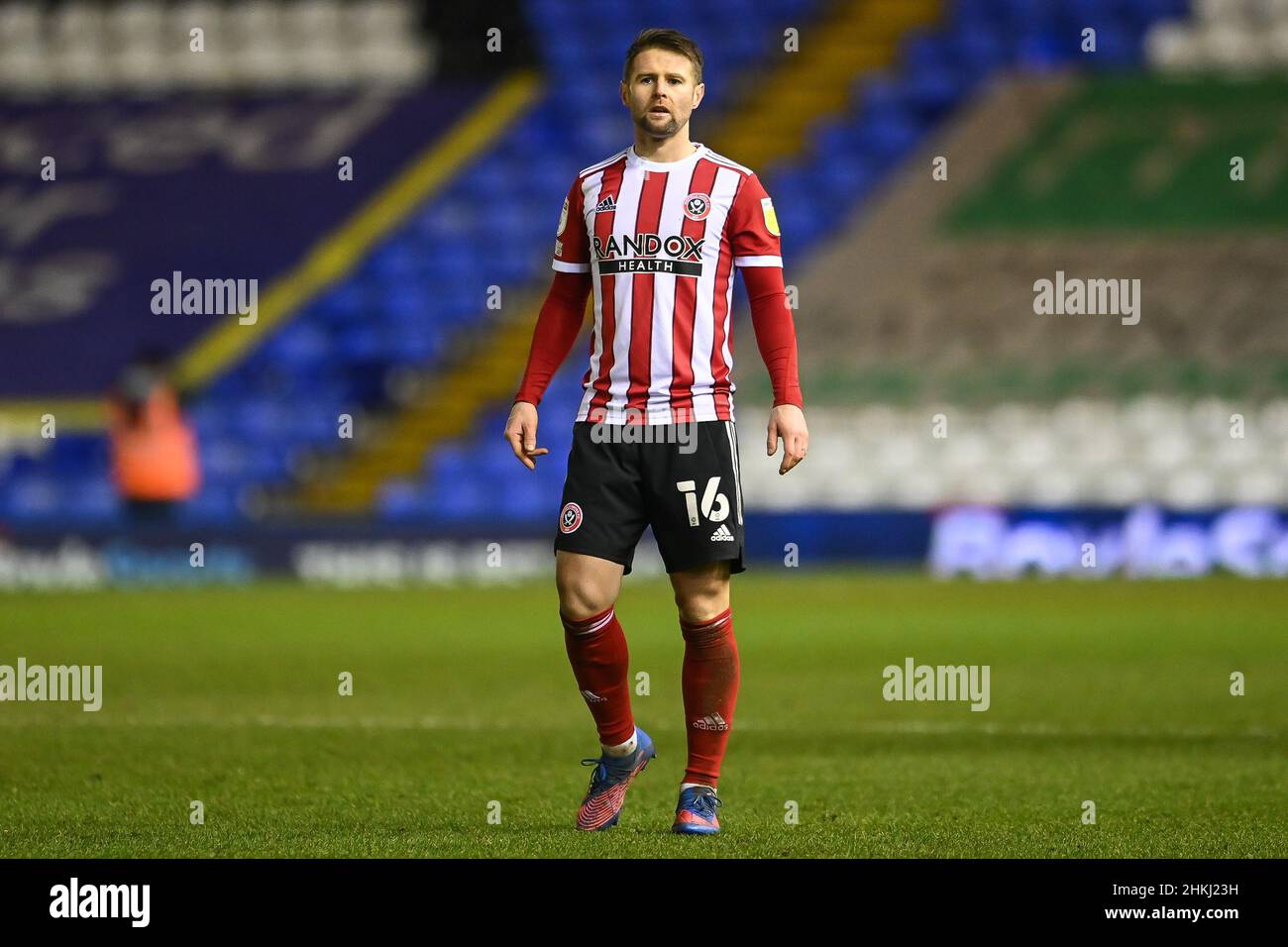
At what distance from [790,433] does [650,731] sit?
2804mm

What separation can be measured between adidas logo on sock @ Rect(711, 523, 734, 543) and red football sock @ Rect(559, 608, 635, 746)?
323 mm

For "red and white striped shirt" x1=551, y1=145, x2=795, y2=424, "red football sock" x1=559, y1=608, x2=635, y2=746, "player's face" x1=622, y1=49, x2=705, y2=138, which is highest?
"player's face" x1=622, y1=49, x2=705, y2=138

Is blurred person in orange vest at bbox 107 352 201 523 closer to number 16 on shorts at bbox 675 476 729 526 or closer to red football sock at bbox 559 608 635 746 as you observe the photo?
red football sock at bbox 559 608 635 746

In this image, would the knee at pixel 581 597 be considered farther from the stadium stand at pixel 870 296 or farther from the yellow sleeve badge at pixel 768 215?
the stadium stand at pixel 870 296

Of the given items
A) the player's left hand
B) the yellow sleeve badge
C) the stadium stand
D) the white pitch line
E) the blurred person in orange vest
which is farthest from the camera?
the stadium stand

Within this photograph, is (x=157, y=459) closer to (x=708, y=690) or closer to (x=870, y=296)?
(x=870, y=296)

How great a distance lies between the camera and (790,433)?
16.2 ft

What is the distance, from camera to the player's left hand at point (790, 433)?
4910 mm

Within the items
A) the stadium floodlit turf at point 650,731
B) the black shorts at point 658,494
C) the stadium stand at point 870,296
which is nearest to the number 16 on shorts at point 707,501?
the black shorts at point 658,494

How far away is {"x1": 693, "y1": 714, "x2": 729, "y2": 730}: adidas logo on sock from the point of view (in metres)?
5.17

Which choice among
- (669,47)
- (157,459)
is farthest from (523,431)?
(157,459)

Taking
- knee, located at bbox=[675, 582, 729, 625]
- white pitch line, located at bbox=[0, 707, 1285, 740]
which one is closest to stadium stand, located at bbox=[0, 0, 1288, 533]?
white pitch line, located at bbox=[0, 707, 1285, 740]

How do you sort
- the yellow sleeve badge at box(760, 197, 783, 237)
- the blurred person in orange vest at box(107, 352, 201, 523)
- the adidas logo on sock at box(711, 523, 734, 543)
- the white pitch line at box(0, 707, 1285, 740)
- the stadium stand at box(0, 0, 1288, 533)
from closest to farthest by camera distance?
1. the adidas logo on sock at box(711, 523, 734, 543)
2. the yellow sleeve badge at box(760, 197, 783, 237)
3. the white pitch line at box(0, 707, 1285, 740)
4. the blurred person in orange vest at box(107, 352, 201, 523)
5. the stadium stand at box(0, 0, 1288, 533)
